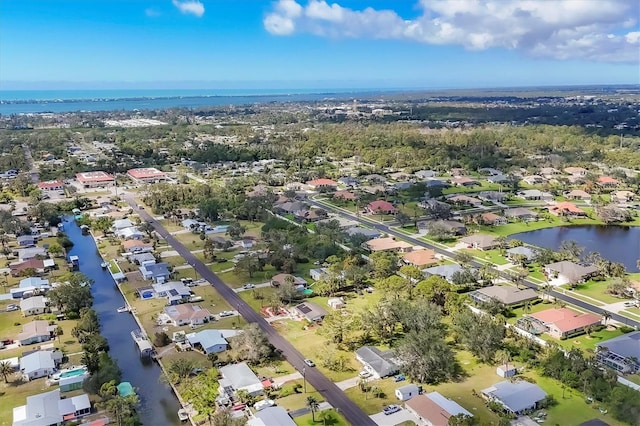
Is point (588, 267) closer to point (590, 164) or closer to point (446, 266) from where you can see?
point (446, 266)

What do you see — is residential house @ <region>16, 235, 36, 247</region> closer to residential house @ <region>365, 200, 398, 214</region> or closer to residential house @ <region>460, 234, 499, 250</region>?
residential house @ <region>365, 200, 398, 214</region>

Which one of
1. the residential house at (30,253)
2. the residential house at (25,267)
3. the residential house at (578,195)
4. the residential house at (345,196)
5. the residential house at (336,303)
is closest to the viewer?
the residential house at (336,303)

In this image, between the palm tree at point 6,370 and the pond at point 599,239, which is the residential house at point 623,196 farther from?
the palm tree at point 6,370

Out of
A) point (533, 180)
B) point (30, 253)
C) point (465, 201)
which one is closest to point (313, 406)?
point (30, 253)

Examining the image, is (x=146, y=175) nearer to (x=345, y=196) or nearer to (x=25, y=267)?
(x=345, y=196)

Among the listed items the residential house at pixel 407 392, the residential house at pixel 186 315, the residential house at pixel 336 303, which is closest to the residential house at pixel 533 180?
the residential house at pixel 336 303

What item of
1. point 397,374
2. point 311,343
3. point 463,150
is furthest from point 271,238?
point 463,150
